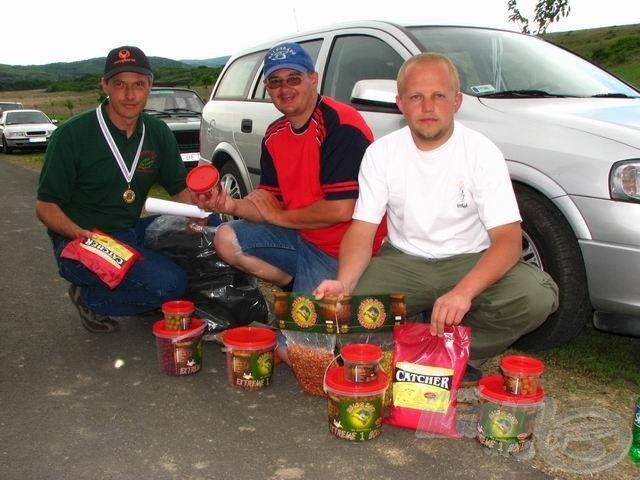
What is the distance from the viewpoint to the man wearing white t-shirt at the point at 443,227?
9.22 feet

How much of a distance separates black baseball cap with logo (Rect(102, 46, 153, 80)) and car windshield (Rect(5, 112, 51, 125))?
833 inches

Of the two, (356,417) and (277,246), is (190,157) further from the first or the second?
(356,417)

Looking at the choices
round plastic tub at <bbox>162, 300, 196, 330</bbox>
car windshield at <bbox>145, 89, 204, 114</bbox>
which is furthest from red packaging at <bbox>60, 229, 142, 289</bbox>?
car windshield at <bbox>145, 89, 204, 114</bbox>

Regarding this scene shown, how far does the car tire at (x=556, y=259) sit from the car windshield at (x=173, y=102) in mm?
9490

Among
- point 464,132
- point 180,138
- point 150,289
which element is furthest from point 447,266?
point 180,138

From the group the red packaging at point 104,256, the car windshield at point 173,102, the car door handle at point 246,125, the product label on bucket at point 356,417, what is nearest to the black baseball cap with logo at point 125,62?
the red packaging at point 104,256

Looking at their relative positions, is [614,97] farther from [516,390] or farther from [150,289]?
[150,289]

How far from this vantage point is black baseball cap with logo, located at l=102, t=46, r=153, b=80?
3723mm

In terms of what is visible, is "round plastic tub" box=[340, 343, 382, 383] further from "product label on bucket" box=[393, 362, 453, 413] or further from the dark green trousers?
the dark green trousers

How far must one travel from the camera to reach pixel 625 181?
295 centimetres

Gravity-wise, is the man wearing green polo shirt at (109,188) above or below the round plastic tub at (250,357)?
above

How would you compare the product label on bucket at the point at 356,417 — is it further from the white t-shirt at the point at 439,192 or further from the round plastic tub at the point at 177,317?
the round plastic tub at the point at 177,317

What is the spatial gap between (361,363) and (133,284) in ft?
5.55

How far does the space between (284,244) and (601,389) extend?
1.75m
